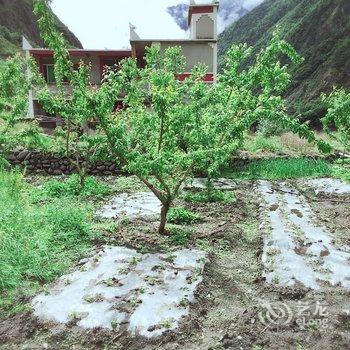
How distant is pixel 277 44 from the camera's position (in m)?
7.88

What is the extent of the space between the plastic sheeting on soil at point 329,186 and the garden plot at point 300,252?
2073 millimetres

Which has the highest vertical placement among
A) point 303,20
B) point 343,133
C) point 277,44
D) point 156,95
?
point 303,20

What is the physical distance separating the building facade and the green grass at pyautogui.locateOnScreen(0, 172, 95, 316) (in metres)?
17.5

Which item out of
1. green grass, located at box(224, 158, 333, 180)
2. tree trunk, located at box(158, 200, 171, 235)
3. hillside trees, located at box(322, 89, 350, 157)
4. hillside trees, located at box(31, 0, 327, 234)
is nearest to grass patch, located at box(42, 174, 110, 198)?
hillside trees, located at box(31, 0, 327, 234)

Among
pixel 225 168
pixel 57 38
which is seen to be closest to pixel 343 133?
pixel 225 168

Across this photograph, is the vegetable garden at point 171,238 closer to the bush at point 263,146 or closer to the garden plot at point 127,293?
the garden plot at point 127,293

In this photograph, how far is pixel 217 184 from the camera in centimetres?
1196

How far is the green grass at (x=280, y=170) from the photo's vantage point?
521 inches

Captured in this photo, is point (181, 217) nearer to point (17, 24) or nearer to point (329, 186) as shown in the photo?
point (329, 186)

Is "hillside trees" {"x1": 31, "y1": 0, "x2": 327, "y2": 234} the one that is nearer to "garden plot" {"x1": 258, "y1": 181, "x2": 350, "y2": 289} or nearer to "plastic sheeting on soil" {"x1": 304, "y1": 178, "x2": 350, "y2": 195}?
"garden plot" {"x1": 258, "y1": 181, "x2": 350, "y2": 289}

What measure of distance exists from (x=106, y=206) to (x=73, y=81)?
3.11m

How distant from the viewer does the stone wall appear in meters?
13.4

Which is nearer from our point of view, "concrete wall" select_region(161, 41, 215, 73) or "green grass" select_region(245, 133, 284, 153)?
"green grass" select_region(245, 133, 284, 153)

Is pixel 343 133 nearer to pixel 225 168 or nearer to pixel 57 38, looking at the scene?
pixel 225 168
